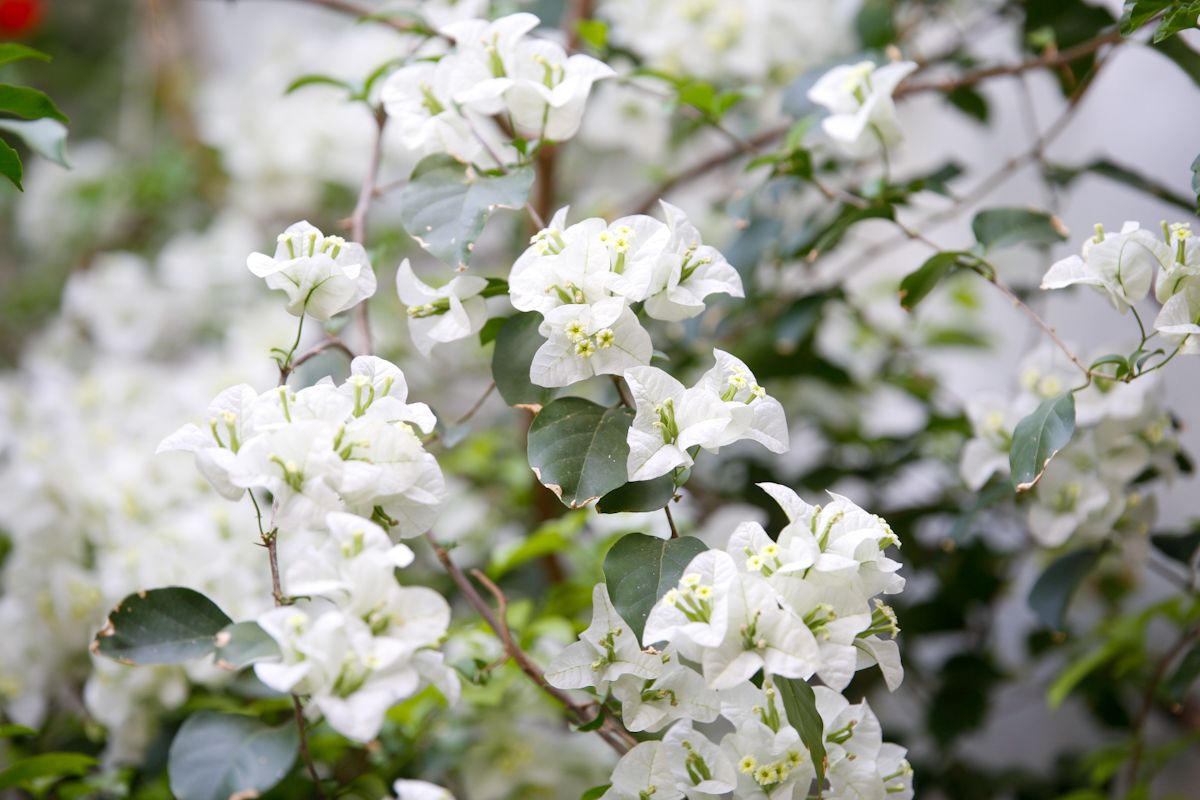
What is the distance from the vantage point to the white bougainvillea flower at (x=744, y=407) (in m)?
0.55

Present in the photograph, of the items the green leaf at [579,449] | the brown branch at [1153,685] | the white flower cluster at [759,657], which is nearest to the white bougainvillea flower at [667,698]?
the white flower cluster at [759,657]

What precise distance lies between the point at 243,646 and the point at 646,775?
0.76 feet

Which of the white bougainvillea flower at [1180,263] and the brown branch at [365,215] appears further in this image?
the brown branch at [365,215]

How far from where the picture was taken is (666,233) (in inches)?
23.3

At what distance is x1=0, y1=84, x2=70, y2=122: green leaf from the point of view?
63 centimetres

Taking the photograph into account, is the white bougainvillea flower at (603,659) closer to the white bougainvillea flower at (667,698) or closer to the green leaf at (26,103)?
the white bougainvillea flower at (667,698)

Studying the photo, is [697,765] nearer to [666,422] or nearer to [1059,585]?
[666,422]

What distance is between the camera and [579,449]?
1.89 feet

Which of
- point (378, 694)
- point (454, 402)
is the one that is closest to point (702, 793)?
point (378, 694)

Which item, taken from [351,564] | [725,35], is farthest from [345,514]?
[725,35]

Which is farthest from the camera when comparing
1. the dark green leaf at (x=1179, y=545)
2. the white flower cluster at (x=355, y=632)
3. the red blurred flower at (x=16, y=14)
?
the red blurred flower at (x=16, y=14)

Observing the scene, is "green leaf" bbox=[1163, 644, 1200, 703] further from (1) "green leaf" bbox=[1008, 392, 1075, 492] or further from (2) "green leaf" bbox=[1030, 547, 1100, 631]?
(1) "green leaf" bbox=[1008, 392, 1075, 492]

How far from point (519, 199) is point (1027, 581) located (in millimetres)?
1110

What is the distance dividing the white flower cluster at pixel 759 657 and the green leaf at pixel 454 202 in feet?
0.78
